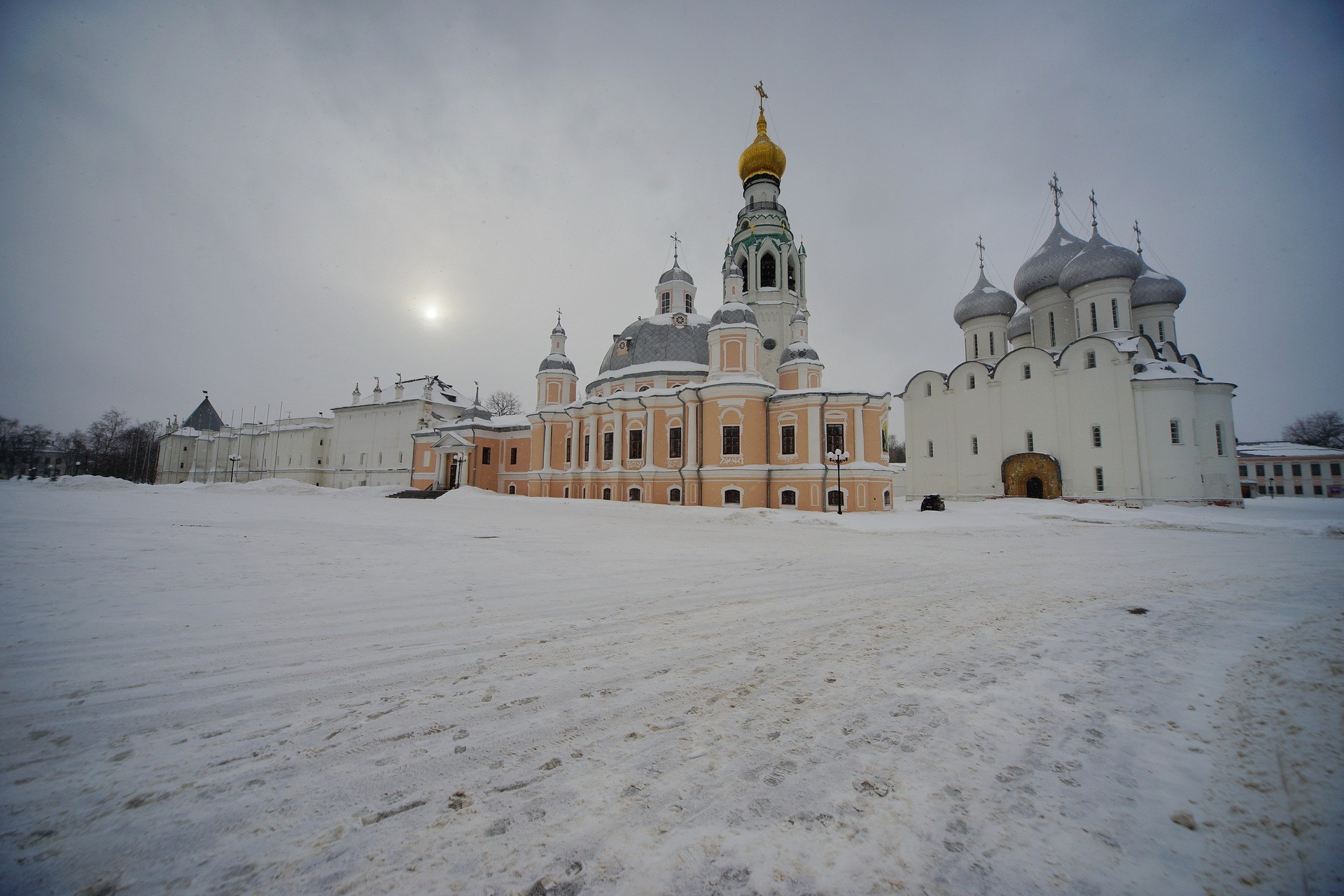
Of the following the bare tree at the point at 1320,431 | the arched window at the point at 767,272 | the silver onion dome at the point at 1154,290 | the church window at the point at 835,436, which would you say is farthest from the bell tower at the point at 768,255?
the bare tree at the point at 1320,431

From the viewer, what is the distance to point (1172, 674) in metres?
3.88

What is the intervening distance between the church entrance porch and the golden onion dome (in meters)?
22.6

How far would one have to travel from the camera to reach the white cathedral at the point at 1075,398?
24984 mm

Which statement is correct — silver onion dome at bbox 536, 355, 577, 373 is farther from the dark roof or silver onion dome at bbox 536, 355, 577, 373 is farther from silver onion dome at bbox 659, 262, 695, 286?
the dark roof

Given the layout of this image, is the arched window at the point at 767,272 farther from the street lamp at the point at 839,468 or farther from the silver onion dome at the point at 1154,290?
the silver onion dome at the point at 1154,290

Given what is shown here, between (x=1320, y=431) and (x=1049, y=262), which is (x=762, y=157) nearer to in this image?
(x=1049, y=262)

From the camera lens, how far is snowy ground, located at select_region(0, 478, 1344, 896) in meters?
1.93

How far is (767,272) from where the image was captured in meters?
32.5

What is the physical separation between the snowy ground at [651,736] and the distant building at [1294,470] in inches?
2344

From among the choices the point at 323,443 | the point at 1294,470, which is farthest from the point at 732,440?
the point at 1294,470

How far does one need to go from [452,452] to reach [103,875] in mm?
35998

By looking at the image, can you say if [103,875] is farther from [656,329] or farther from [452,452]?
[452,452]

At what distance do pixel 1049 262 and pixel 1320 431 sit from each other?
55.0m

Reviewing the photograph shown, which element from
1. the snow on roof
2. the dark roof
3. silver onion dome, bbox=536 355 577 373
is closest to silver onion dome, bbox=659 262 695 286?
silver onion dome, bbox=536 355 577 373
